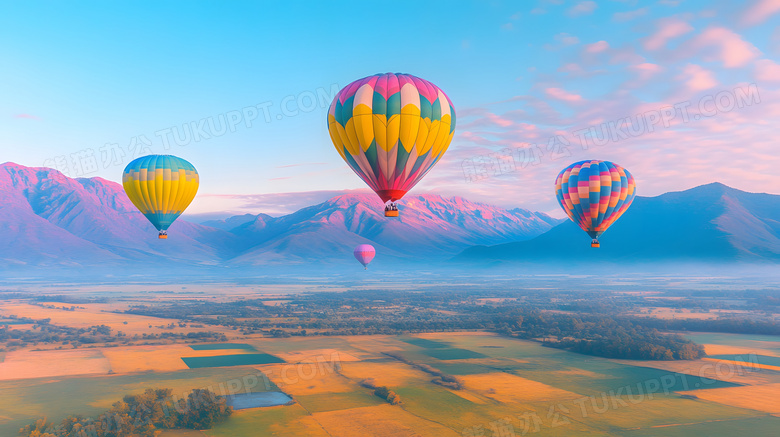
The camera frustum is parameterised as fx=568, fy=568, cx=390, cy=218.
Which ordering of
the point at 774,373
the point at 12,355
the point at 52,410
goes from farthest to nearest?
1. the point at 12,355
2. the point at 774,373
3. the point at 52,410

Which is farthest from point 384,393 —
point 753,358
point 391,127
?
point 753,358

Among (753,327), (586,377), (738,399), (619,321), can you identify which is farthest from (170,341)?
(753,327)

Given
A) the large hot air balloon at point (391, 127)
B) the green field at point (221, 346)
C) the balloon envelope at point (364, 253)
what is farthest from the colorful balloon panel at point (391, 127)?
the balloon envelope at point (364, 253)

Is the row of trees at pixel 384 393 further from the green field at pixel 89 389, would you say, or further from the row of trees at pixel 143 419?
the row of trees at pixel 143 419

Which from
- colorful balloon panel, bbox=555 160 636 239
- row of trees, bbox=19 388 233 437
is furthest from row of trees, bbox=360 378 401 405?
colorful balloon panel, bbox=555 160 636 239

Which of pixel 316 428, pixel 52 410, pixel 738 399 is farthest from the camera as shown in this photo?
pixel 738 399

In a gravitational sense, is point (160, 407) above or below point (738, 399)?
above

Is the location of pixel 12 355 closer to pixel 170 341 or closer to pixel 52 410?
pixel 170 341
